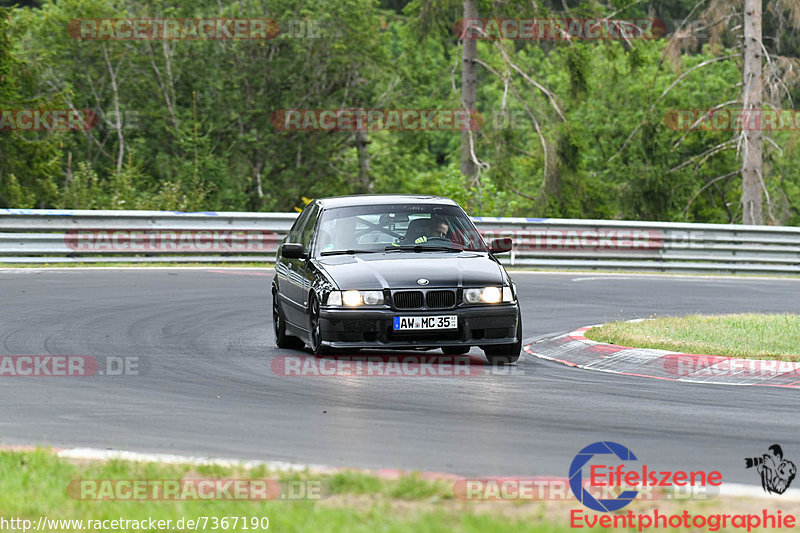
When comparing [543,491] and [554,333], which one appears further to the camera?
[554,333]

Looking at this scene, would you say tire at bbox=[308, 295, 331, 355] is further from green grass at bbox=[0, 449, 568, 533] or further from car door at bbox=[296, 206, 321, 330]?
green grass at bbox=[0, 449, 568, 533]

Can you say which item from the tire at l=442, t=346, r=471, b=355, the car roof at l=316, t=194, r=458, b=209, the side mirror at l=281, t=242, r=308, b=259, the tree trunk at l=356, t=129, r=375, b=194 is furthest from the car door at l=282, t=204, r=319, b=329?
the tree trunk at l=356, t=129, r=375, b=194

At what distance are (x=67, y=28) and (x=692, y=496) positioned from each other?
3885cm

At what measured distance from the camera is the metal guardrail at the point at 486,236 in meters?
24.0

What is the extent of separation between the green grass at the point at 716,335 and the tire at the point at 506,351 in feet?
4.27

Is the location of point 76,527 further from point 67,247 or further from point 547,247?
point 547,247

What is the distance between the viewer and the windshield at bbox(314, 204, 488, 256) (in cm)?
1255

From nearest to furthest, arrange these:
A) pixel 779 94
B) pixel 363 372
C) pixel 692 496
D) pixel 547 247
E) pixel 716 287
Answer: pixel 692 496 → pixel 363 372 → pixel 716 287 → pixel 547 247 → pixel 779 94

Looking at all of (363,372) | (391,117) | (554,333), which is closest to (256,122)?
(391,117)

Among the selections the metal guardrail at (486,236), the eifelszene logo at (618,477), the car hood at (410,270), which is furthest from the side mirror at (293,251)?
the metal guardrail at (486,236)

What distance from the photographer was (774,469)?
6797 mm

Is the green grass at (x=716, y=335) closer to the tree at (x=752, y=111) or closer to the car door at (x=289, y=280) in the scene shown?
the car door at (x=289, y=280)

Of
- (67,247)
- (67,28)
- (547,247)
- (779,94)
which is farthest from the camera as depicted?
(67,28)

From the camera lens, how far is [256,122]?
43.0 m
